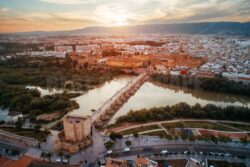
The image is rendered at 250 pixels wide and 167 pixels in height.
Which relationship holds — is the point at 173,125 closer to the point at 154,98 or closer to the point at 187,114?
the point at 187,114

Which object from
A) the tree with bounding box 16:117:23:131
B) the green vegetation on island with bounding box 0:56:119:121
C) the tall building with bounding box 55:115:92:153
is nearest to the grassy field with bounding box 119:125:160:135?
the tall building with bounding box 55:115:92:153

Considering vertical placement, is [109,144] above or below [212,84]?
below

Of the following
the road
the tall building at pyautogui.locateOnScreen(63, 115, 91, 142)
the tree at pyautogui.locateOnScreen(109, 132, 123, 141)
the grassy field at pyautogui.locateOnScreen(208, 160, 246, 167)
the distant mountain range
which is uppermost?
the distant mountain range

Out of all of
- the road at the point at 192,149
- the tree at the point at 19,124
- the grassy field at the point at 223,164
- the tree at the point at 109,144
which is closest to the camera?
the grassy field at the point at 223,164

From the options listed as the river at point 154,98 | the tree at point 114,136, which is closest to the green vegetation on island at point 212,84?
the river at point 154,98

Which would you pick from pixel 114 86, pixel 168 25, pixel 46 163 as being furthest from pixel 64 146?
pixel 168 25

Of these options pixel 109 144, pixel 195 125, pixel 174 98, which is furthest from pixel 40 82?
pixel 195 125

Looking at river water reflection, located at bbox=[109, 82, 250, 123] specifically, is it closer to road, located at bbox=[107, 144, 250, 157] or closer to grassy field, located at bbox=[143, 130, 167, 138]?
grassy field, located at bbox=[143, 130, 167, 138]

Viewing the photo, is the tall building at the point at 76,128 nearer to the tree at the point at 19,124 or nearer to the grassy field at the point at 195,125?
the tree at the point at 19,124

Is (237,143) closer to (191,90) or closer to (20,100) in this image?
(191,90)
